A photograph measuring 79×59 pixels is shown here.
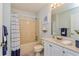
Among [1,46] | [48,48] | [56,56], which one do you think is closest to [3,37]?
[1,46]

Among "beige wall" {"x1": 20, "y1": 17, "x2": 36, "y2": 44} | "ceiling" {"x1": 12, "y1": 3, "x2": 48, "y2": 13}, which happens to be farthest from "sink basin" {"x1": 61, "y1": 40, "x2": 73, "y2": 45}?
"ceiling" {"x1": 12, "y1": 3, "x2": 48, "y2": 13}

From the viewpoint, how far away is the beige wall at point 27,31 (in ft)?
5.87

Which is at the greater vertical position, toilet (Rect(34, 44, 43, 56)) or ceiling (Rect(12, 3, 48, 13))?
ceiling (Rect(12, 3, 48, 13))

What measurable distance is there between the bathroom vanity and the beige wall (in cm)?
24

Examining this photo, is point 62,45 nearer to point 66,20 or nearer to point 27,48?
point 66,20

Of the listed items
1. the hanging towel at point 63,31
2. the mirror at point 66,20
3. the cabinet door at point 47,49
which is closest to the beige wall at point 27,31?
the cabinet door at point 47,49

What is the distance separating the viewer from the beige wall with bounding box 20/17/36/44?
70.4 inches

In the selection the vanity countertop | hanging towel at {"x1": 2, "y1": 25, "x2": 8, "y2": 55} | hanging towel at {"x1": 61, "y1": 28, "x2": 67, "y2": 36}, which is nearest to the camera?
the vanity countertop

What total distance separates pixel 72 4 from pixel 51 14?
0.39 metres

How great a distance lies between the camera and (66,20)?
1821 mm

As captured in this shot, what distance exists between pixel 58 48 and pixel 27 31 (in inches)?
22.1

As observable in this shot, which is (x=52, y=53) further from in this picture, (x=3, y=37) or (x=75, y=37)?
(x=3, y=37)

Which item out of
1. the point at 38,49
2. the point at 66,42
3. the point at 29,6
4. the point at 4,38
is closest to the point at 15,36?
the point at 4,38

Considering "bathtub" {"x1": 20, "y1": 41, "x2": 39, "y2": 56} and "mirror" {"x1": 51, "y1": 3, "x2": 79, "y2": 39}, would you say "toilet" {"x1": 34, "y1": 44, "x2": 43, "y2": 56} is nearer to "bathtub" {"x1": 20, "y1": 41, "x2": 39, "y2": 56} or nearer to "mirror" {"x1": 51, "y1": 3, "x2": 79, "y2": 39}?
"bathtub" {"x1": 20, "y1": 41, "x2": 39, "y2": 56}
